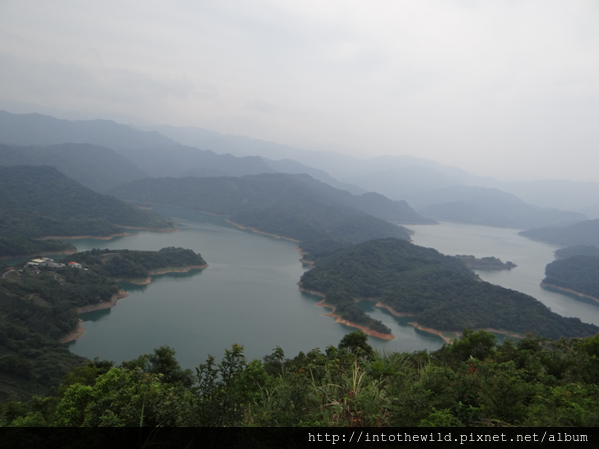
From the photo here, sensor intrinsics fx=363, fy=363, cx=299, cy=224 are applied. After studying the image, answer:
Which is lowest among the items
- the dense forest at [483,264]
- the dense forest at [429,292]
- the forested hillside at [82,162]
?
the dense forest at [429,292]

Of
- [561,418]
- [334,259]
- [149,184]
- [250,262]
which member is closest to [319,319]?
[334,259]

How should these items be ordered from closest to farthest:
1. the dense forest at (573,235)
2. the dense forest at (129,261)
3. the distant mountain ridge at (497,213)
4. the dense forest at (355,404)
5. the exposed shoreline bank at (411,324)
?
1. the dense forest at (355,404)
2. the exposed shoreline bank at (411,324)
3. the dense forest at (129,261)
4. the dense forest at (573,235)
5. the distant mountain ridge at (497,213)

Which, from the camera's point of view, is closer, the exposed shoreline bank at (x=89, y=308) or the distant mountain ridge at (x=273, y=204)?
the exposed shoreline bank at (x=89, y=308)

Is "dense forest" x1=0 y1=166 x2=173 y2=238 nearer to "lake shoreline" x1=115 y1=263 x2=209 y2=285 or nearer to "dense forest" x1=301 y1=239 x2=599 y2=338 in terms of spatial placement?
"lake shoreline" x1=115 y1=263 x2=209 y2=285

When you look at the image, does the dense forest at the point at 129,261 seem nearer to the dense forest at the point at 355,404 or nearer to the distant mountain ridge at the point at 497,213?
the dense forest at the point at 355,404

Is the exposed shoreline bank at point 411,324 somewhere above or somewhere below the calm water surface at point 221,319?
above

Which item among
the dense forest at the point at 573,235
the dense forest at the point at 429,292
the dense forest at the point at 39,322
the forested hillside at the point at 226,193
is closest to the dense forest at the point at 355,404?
the dense forest at the point at 39,322

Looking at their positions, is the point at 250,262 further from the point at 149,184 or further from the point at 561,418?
the point at 149,184

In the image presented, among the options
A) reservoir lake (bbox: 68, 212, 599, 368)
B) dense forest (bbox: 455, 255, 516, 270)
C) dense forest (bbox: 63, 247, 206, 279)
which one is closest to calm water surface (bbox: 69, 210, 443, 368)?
reservoir lake (bbox: 68, 212, 599, 368)
